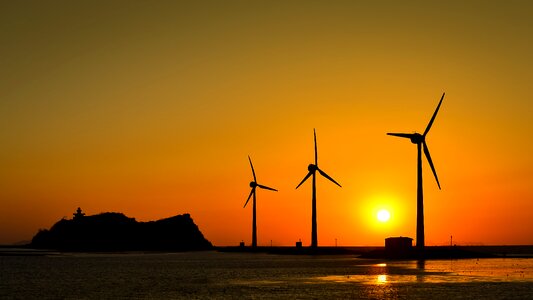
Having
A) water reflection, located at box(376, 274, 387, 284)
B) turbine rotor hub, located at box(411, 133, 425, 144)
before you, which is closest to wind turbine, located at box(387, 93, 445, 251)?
turbine rotor hub, located at box(411, 133, 425, 144)

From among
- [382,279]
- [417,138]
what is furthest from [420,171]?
[382,279]

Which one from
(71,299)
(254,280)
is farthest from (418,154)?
(71,299)

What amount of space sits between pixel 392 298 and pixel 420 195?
8680 centimetres

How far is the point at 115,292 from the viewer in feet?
303

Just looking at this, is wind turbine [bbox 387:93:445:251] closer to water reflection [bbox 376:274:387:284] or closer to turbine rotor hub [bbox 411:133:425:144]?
turbine rotor hub [bbox 411:133:425:144]

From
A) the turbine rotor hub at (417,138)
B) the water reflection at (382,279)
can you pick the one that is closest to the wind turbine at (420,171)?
the turbine rotor hub at (417,138)

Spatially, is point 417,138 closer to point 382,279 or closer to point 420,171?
point 420,171

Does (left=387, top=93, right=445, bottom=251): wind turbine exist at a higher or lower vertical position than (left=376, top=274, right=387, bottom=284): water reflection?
higher

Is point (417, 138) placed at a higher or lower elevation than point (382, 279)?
higher

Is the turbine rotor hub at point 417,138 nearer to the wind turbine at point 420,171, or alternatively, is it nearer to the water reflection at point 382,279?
the wind turbine at point 420,171

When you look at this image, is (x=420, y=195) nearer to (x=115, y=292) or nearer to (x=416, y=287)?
(x=416, y=287)

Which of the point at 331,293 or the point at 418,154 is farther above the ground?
the point at 418,154

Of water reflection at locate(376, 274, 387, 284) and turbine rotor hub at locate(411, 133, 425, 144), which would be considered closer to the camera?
water reflection at locate(376, 274, 387, 284)

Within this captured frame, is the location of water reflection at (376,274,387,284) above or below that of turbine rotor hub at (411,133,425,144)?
below
